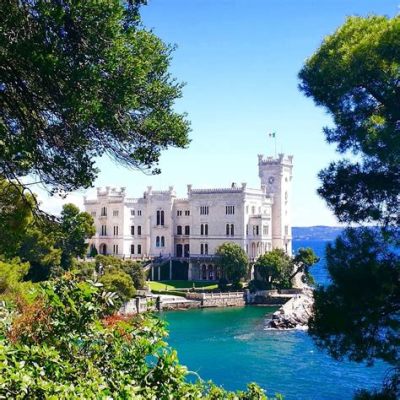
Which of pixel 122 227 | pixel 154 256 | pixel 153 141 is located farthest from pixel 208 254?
pixel 153 141

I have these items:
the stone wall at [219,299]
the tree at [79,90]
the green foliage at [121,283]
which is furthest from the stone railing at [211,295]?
the tree at [79,90]

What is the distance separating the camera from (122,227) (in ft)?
187

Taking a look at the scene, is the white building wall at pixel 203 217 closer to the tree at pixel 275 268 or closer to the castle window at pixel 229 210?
the castle window at pixel 229 210

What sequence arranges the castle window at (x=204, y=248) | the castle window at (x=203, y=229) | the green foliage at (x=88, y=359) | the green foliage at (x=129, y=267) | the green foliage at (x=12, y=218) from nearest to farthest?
1. the green foliage at (x=88, y=359)
2. the green foliage at (x=12, y=218)
3. the green foliage at (x=129, y=267)
4. the castle window at (x=204, y=248)
5. the castle window at (x=203, y=229)

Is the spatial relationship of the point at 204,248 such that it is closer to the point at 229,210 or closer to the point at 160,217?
the point at 229,210

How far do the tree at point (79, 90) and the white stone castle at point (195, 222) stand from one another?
4446 centimetres

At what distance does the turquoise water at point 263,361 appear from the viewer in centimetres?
2278

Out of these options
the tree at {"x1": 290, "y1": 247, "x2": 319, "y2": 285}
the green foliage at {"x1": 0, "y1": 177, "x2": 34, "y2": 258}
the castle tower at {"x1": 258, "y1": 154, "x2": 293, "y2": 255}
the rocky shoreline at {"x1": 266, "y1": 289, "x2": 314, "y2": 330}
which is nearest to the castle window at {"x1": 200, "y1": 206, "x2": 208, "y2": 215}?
the castle tower at {"x1": 258, "y1": 154, "x2": 293, "y2": 255}

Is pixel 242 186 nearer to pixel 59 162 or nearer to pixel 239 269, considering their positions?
pixel 239 269

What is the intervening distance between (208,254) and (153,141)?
45847 mm

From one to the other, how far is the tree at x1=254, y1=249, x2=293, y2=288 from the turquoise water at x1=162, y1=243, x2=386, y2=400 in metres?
10.1

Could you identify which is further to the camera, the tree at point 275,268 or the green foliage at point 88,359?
the tree at point 275,268

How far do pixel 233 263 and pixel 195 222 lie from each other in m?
8.64

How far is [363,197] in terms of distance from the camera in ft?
29.0
